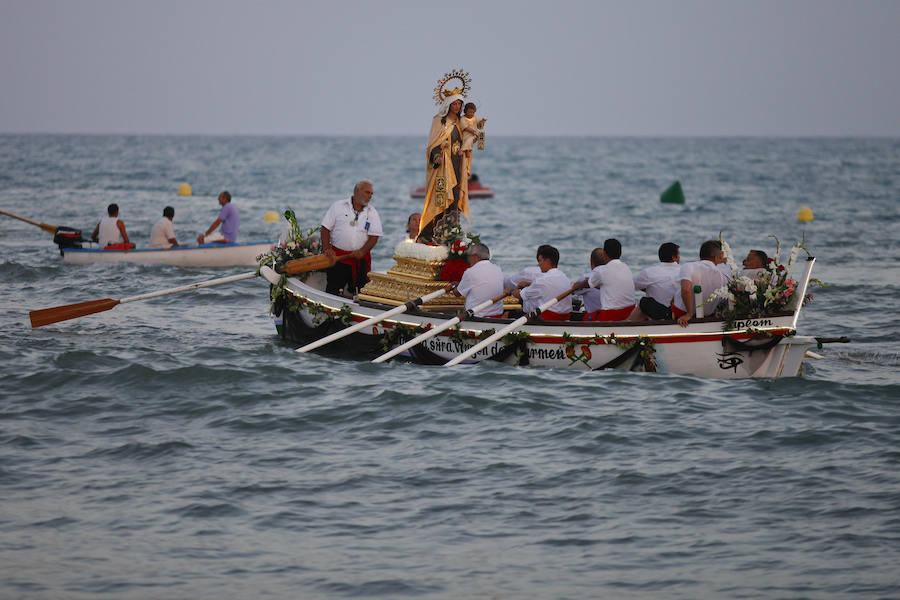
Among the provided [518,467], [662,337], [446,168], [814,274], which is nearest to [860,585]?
[518,467]

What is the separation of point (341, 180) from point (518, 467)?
71.4 m

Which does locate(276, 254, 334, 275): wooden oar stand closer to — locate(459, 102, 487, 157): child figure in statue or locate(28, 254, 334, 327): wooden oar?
locate(28, 254, 334, 327): wooden oar

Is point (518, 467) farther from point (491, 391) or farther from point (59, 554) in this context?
point (59, 554)

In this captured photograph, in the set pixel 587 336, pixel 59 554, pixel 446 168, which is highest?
pixel 446 168

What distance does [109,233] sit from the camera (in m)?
25.9

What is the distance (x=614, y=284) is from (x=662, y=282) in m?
0.61

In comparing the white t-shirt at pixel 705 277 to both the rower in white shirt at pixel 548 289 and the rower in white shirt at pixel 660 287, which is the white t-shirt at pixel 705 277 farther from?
the rower in white shirt at pixel 548 289

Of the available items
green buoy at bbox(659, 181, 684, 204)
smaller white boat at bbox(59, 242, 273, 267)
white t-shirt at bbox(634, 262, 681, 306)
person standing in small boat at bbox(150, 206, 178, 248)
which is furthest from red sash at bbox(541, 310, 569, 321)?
green buoy at bbox(659, 181, 684, 204)

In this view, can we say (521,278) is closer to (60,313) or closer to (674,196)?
(60,313)

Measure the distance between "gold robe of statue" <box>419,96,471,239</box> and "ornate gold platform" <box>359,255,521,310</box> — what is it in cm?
63

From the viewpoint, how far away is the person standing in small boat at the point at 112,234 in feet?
84.2

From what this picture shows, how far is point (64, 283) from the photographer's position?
77.5ft

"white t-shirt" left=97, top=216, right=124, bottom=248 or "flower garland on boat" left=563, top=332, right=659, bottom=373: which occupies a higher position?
"white t-shirt" left=97, top=216, right=124, bottom=248

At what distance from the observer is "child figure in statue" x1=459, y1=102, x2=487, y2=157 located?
14.8 meters
